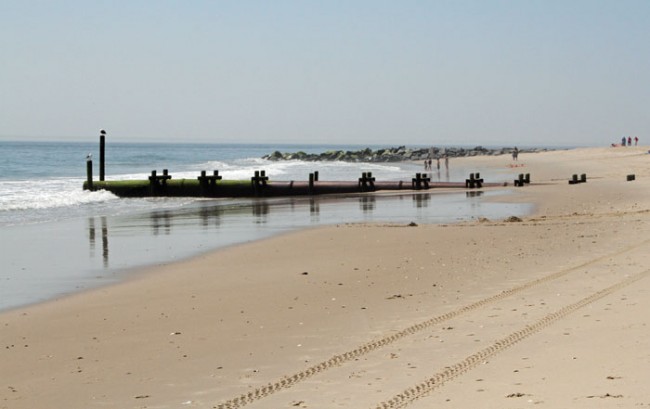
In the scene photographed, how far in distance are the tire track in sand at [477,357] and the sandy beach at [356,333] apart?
2cm

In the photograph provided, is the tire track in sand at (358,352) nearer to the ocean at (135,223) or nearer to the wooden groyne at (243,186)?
the ocean at (135,223)

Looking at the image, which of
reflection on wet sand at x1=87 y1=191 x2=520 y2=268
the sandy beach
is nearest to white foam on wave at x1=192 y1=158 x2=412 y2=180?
reflection on wet sand at x1=87 y1=191 x2=520 y2=268

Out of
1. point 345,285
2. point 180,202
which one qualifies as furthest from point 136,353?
point 180,202

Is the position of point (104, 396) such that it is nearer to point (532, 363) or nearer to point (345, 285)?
point (532, 363)

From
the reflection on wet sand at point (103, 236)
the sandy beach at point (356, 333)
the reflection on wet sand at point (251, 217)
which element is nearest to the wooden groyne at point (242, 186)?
the reflection on wet sand at point (251, 217)

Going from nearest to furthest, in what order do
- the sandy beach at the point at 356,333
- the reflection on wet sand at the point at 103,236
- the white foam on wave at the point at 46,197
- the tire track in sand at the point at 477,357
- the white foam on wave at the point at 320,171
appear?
the tire track in sand at the point at 477,357 < the sandy beach at the point at 356,333 < the reflection on wet sand at the point at 103,236 < the white foam on wave at the point at 46,197 < the white foam on wave at the point at 320,171

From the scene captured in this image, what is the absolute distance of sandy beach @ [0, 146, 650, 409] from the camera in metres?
6.46

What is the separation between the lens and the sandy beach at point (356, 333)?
21.2 feet

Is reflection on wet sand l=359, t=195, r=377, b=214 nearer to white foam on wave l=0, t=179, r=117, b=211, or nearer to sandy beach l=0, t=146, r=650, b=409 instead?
white foam on wave l=0, t=179, r=117, b=211

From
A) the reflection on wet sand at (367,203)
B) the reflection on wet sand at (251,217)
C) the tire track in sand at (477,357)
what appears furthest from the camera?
the reflection on wet sand at (367,203)

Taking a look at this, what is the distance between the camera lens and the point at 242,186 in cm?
3556

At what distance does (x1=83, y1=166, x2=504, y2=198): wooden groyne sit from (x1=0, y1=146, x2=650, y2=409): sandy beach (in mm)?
19833

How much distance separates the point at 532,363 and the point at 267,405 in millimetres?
2070

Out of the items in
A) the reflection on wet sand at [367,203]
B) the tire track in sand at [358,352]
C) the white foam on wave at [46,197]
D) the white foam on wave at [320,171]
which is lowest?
the tire track in sand at [358,352]
